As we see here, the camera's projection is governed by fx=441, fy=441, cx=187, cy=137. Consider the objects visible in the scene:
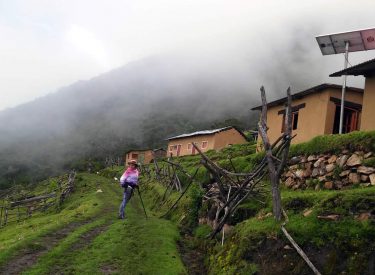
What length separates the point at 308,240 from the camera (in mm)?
10320

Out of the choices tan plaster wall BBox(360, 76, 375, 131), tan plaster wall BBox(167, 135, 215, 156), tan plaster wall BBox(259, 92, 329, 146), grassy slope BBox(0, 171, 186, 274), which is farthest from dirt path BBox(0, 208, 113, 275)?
tan plaster wall BBox(167, 135, 215, 156)

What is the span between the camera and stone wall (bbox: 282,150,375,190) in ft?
51.4

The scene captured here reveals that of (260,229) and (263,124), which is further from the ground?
(263,124)

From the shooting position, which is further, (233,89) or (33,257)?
(233,89)

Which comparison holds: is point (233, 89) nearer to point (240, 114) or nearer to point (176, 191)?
point (240, 114)

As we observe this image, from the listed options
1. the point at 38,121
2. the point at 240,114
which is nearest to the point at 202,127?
the point at 240,114

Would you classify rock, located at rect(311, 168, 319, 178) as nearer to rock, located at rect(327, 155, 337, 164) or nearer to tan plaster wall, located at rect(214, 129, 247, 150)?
rock, located at rect(327, 155, 337, 164)

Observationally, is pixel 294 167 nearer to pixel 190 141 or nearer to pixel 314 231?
pixel 314 231

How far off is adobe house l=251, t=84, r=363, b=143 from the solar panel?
376 centimetres

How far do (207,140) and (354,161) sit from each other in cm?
4707

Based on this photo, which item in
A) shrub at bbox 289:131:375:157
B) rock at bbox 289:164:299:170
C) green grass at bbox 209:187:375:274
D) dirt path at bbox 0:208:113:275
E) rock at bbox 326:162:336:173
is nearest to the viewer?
green grass at bbox 209:187:375:274

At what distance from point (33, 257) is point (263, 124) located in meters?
8.15

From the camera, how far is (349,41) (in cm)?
2402

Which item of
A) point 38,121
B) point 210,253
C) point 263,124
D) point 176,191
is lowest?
point 38,121
